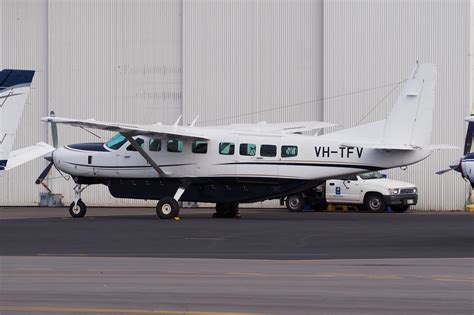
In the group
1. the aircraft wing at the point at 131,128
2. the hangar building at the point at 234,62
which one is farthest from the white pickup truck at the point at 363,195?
the aircraft wing at the point at 131,128

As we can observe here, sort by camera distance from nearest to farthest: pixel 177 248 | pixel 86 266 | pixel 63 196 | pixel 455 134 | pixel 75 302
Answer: pixel 75 302
pixel 86 266
pixel 177 248
pixel 455 134
pixel 63 196

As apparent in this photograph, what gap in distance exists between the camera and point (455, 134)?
39.9m

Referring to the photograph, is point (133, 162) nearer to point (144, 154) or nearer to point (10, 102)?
point (144, 154)

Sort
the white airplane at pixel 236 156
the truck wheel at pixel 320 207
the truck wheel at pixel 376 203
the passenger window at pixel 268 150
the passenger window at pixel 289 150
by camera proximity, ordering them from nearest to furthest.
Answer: the white airplane at pixel 236 156 < the passenger window at pixel 289 150 < the passenger window at pixel 268 150 < the truck wheel at pixel 376 203 < the truck wheel at pixel 320 207

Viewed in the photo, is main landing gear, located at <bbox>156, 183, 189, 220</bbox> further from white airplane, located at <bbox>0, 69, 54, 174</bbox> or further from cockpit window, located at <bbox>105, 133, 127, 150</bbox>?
white airplane, located at <bbox>0, 69, 54, 174</bbox>

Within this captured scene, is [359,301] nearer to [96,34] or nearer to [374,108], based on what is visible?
[374,108]

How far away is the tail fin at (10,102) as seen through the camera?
56.6ft

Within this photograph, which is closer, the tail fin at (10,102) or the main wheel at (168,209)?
the tail fin at (10,102)

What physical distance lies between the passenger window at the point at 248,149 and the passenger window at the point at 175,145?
5.88ft

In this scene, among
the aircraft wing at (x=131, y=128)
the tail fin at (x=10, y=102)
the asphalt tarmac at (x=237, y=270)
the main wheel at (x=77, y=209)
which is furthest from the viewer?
the main wheel at (x=77, y=209)

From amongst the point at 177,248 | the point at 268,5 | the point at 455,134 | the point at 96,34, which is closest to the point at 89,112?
the point at 96,34

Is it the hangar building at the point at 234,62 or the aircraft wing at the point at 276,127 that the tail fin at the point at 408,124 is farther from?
the hangar building at the point at 234,62

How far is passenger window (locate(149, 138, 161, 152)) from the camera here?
30484 millimetres

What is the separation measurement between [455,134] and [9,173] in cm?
1822
